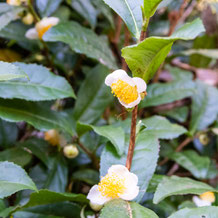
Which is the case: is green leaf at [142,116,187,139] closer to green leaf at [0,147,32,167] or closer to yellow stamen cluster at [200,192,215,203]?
yellow stamen cluster at [200,192,215,203]

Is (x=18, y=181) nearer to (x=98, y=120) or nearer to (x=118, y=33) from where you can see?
(x=98, y=120)

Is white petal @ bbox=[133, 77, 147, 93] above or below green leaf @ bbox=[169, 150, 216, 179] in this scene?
above

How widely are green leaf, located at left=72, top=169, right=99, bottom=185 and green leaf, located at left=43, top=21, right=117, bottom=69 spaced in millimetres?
297

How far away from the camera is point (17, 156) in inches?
30.6

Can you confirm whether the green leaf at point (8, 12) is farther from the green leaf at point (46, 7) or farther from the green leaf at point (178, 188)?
the green leaf at point (178, 188)

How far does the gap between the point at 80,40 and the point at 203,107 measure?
1.71 feet

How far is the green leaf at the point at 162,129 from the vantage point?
815mm

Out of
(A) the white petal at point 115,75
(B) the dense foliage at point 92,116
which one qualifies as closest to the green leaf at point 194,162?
(B) the dense foliage at point 92,116

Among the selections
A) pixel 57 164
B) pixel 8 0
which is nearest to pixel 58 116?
pixel 57 164

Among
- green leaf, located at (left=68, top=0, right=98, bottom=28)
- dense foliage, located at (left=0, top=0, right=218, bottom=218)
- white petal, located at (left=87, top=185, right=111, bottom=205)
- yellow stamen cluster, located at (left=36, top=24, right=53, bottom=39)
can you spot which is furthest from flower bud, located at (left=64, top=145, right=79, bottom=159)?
green leaf, located at (left=68, top=0, right=98, bottom=28)

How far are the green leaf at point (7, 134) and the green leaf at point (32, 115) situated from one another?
4.9 inches

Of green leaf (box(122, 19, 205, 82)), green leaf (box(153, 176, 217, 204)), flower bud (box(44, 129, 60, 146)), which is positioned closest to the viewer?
green leaf (box(122, 19, 205, 82))

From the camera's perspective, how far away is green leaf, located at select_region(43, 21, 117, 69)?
789 millimetres

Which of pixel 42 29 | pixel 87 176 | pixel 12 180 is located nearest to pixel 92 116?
pixel 87 176
